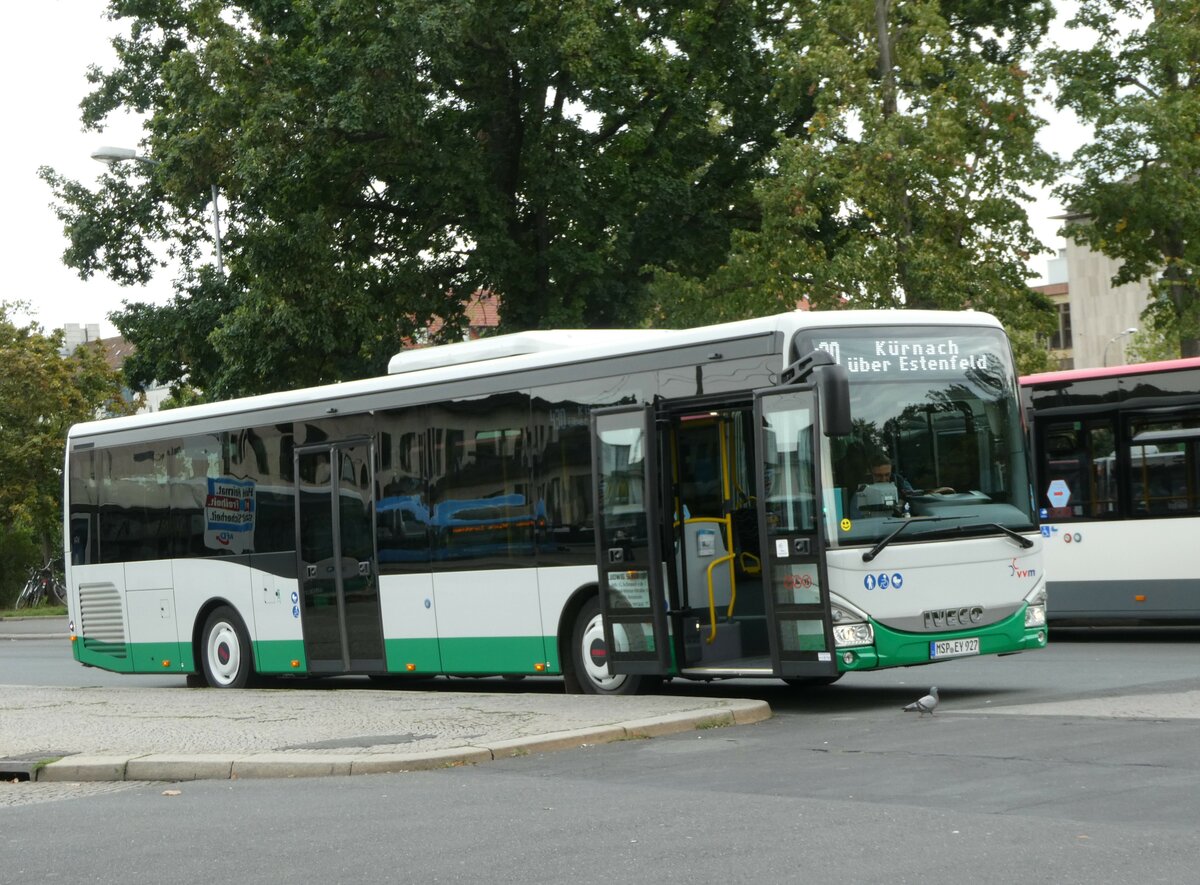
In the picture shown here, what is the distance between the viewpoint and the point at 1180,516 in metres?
18.8

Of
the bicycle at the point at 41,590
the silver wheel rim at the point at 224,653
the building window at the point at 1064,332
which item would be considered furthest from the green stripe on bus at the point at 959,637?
the building window at the point at 1064,332

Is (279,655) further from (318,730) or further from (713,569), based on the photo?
(713,569)

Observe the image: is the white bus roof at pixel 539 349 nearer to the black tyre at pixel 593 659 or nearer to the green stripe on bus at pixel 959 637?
the black tyre at pixel 593 659

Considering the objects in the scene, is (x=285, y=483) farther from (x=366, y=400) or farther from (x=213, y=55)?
(x=213, y=55)

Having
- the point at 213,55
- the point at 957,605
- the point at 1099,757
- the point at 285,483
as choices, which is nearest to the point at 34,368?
the point at 213,55

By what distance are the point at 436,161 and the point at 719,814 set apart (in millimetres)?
21596

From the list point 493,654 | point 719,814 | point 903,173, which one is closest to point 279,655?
point 493,654

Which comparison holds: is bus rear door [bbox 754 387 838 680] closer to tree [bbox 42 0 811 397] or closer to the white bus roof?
the white bus roof

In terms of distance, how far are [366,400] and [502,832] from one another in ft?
29.5

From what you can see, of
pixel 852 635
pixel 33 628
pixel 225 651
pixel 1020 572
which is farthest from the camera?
pixel 33 628

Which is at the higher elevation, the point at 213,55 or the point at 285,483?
the point at 213,55

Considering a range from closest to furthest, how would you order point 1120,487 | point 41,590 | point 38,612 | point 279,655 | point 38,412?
point 279,655 → point 1120,487 → point 38,612 → point 38,412 → point 41,590

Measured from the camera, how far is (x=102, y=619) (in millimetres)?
20031

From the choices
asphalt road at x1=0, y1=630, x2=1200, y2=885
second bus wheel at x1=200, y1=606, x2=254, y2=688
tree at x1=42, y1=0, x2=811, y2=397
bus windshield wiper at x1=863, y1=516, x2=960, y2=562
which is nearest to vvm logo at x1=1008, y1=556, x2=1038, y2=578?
bus windshield wiper at x1=863, y1=516, x2=960, y2=562
